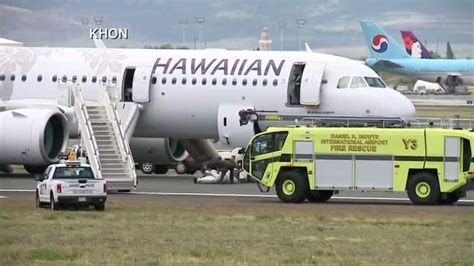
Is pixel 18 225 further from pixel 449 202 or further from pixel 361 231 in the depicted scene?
pixel 449 202

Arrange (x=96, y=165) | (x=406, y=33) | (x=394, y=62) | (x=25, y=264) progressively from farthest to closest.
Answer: (x=406, y=33), (x=394, y=62), (x=96, y=165), (x=25, y=264)

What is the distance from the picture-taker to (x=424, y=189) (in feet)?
124

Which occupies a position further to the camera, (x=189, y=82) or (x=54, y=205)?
(x=189, y=82)

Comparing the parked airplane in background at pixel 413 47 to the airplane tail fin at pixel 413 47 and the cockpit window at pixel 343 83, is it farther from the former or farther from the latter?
the cockpit window at pixel 343 83

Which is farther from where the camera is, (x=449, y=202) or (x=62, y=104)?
(x=62, y=104)

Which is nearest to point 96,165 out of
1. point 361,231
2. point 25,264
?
point 361,231

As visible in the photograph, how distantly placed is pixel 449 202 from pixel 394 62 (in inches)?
4936

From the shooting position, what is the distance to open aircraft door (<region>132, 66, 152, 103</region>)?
50.6 metres

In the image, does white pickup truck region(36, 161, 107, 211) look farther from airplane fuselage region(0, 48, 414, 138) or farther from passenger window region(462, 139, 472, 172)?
airplane fuselage region(0, 48, 414, 138)

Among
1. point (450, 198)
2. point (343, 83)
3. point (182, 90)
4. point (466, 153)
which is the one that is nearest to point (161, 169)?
point (182, 90)

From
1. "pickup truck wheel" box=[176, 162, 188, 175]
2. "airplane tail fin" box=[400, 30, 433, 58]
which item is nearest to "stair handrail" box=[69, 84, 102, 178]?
"pickup truck wheel" box=[176, 162, 188, 175]

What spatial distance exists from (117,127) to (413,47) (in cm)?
14039

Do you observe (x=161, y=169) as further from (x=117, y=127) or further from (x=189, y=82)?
(x=117, y=127)

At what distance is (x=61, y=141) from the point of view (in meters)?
50.1
